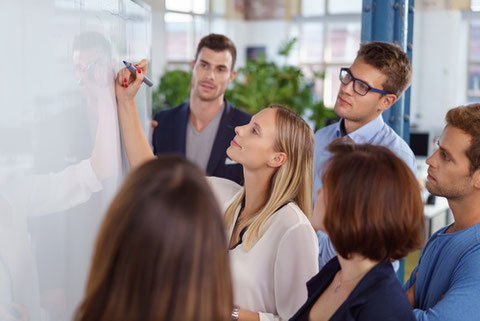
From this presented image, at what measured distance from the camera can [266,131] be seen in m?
1.87

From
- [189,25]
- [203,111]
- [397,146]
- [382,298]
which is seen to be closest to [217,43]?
[203,111]

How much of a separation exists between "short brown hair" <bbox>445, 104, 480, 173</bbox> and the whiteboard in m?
0.99

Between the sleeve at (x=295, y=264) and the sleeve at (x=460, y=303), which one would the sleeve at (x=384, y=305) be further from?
the sleeve at (x=295, y=264)

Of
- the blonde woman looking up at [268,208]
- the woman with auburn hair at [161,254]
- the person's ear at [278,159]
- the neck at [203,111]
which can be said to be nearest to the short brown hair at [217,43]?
the neck at [203,111]

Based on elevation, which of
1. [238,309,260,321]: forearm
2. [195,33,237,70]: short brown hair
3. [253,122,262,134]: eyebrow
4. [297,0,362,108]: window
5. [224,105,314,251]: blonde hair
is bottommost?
[238,309,260,321]: forearm

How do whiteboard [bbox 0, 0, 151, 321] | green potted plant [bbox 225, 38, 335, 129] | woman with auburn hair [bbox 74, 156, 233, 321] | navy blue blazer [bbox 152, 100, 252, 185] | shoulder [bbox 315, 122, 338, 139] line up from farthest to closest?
green potted plant [bbox 225, 38, 335, 129], navy blue blazer [bbox 152, 100, 252, 185], shoulder [bbox 315, 122, 338, 139], whiteboard [bbox 0, 0, 151, 321], woman with auburn hair [bbox 74, 156, 233, 321]

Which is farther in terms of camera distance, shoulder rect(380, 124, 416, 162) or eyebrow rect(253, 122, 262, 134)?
shoulder rect(380, 124, 416, 162)

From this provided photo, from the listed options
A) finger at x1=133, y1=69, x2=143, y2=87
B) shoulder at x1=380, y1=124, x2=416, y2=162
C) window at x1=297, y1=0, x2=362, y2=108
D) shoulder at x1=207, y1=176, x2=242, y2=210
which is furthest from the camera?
window at x1=297, y1=0, x2=362, y2=108

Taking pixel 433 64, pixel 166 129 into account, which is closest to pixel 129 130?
pixel 166 129

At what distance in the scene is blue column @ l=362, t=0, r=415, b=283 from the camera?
275cm

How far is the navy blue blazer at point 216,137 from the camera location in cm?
303

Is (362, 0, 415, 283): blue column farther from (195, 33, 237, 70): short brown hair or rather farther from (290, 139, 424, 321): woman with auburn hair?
(290, 139, 424, 321): woman with auburn hair

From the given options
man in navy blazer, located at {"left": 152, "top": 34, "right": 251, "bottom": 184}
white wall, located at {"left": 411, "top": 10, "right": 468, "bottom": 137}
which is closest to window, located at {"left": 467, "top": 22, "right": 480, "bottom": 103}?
white wall, located at {"left": 411, "top": 10, "right": 468, "bottom": 137}

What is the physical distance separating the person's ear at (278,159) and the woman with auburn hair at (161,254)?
1083 mm
